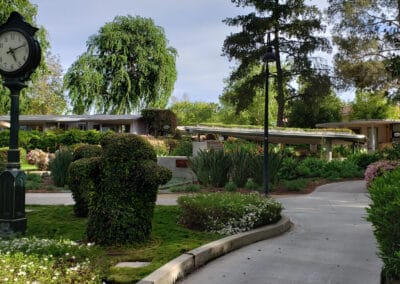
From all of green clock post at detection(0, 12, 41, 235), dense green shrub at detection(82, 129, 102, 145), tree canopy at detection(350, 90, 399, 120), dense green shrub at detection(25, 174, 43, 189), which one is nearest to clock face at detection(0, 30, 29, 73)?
green clock post at detection(0, 12, 41, 235)

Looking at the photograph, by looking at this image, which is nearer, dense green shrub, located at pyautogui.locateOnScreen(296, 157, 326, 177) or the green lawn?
the green lawn

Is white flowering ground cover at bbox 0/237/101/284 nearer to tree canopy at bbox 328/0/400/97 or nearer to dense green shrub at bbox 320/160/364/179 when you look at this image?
dense green shrub at bbox 320/160/364/179

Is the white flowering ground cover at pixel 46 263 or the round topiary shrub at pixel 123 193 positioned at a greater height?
the round topiary shrub at pixel 123 193

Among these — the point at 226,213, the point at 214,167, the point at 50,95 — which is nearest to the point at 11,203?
the point at 226,213

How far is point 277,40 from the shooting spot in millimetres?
31688

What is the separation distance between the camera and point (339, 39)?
987 inches

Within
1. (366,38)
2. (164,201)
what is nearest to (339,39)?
(366,38)

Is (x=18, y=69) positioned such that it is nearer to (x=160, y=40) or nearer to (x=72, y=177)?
(x=72, y=177)

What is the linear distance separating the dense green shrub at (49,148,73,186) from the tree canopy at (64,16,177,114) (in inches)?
1302

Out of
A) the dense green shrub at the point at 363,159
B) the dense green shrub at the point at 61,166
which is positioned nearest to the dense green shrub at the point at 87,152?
the dense green shrub at the point at 61,166

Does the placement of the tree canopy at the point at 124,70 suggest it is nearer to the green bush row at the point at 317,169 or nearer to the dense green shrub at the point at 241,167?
the green bush row at the point at 317,169

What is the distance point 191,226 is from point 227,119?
4611 centimetres

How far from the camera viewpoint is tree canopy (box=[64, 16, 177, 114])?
152 ft

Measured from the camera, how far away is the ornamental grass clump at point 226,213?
6.43 meters
